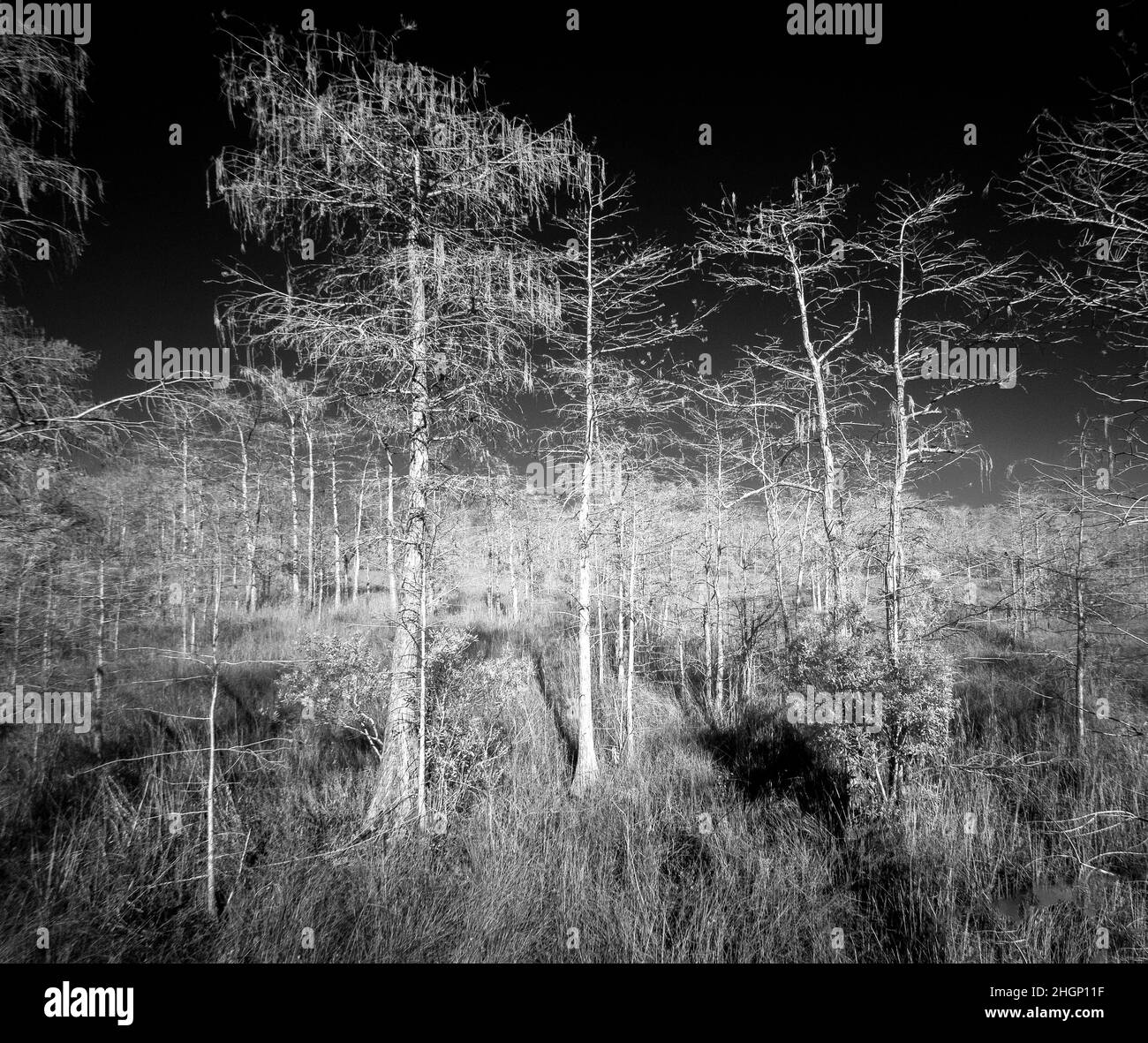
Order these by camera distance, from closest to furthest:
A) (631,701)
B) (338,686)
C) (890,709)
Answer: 1. (890,709)
2. (338,686)
3. (631,701)

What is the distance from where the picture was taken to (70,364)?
4.72 meters

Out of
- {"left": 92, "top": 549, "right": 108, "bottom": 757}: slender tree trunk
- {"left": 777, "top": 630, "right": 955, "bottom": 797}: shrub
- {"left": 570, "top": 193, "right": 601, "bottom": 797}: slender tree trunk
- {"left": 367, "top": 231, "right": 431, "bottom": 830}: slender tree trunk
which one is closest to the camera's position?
{"left": 367, "top": 231, "right": 431, "bottom": 830}: slender tree trunk

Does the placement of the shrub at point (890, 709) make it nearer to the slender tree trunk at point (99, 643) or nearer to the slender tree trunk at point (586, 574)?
the slender tree trunk at point (586, 574)

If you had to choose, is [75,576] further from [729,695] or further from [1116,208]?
[1116,208]

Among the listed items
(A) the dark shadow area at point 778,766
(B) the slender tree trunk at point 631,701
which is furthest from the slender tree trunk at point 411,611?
(A) the dark shadow area at point 778,766

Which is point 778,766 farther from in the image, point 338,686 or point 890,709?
point 338,686

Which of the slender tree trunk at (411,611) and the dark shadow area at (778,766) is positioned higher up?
the slender tree trunk at (411,611)

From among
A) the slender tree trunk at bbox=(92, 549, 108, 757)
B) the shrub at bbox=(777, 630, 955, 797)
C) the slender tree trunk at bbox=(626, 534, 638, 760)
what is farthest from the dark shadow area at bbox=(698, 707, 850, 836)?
the slender tree trunk at bbox=(92, 549, 108, 757)

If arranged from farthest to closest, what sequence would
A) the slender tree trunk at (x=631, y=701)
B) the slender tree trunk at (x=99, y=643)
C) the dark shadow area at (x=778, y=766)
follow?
1. the slender tree trunk at (x=99, y=643)
2. the slender tree trunk at (x=631, y=701)
3. the dark shadow area at (x=778, y=766)

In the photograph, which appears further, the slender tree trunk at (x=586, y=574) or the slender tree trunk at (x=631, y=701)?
the slender tree trunk at (x=631, y=701)

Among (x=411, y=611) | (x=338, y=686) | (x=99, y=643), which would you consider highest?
(x=411, y=611)

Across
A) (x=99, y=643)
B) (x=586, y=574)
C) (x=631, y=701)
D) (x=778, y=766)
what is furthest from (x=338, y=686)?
(x=778, y=766)

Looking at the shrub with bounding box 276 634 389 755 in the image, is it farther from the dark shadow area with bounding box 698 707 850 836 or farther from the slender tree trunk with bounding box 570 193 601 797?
the dark shadow area with bounding box 698 707 850 836
